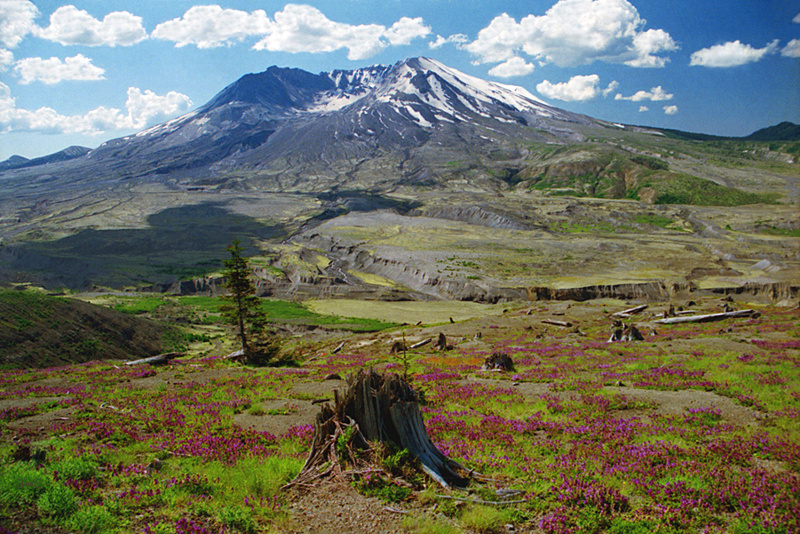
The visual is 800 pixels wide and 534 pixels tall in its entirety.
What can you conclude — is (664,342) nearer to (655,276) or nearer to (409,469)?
(409,469)

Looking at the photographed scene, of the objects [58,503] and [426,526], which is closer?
[58,503]

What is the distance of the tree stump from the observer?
633cm

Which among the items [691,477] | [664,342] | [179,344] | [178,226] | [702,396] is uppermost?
[178,226]

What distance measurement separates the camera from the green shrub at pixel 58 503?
4.74 m

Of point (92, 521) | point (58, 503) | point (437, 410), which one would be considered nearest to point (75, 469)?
point (58, 503)

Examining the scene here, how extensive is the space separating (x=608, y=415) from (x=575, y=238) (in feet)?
349

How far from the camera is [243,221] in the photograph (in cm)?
14338

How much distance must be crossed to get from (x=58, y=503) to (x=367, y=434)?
3.81 metres

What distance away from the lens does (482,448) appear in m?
7.85

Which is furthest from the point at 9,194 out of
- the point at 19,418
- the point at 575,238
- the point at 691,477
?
the point at 691,477

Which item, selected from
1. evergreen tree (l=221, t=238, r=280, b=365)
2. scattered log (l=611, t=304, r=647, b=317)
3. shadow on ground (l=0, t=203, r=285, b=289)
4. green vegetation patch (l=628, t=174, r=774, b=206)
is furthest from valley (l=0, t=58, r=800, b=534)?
green vegetation patch (l=628, t=174, r=774, b=206)

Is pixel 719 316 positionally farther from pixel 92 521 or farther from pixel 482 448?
pixel 92 521

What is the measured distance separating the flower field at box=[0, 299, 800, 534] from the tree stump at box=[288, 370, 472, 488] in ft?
1.38

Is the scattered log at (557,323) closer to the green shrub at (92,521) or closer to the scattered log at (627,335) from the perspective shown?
the scattered log at (627,335)
